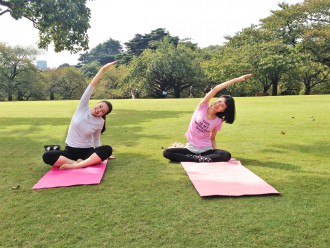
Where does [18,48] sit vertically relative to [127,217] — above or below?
above

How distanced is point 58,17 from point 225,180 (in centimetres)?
1148

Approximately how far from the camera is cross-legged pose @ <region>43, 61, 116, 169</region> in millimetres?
5168

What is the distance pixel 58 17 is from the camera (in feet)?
44.1

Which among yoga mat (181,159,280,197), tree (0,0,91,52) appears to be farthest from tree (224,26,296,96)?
yoga mat (181,159,280,197)

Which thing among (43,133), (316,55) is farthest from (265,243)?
(316,55)

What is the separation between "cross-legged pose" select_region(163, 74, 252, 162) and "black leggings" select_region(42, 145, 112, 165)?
0.96 meters

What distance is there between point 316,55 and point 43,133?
33202mm

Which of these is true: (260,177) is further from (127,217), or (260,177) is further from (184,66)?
(184,66)

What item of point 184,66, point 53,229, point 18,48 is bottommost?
point 53,229

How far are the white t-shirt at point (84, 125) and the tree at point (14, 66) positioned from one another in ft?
145

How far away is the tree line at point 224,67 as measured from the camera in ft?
111

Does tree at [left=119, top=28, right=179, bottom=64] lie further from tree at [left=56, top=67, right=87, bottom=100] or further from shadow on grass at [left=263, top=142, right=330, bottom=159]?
shadow on grass at [left=263, top=142, right=330, bottom=159]

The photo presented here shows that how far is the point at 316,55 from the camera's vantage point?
3509cm

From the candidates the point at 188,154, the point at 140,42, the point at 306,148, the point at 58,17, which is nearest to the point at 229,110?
the point at 188,154
